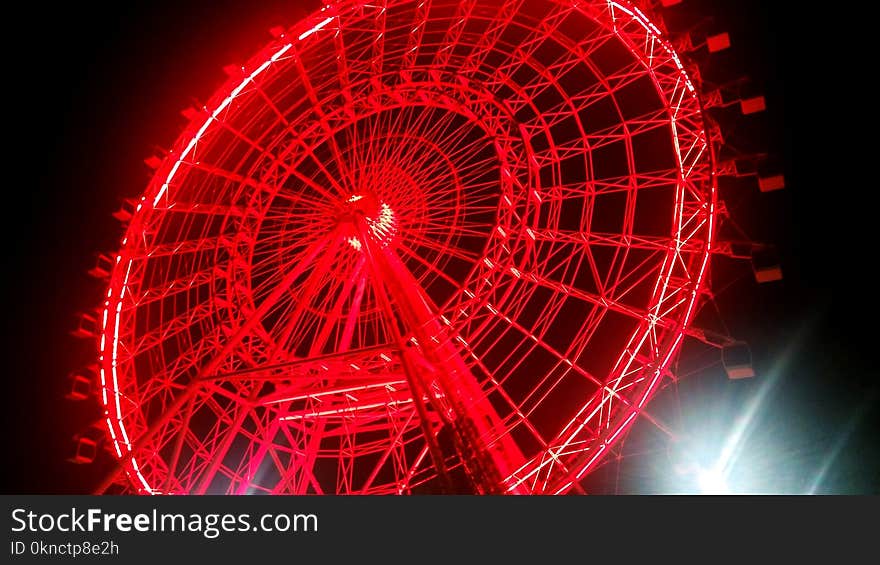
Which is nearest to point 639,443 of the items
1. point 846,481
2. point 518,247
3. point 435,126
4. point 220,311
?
point 846,481

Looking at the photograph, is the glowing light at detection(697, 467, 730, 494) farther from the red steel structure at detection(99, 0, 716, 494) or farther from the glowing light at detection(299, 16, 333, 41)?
the glowing light at detection(299, 16, 333, 41)

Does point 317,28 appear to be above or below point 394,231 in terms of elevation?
above

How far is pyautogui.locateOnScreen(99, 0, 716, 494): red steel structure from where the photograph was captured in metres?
15.2

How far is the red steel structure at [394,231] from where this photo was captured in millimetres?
15164

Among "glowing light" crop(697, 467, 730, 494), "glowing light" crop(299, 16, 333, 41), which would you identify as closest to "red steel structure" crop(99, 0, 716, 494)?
"glowing light" crop(299, 16, 333, 41)

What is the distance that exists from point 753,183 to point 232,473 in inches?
512

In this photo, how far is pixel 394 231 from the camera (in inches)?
674

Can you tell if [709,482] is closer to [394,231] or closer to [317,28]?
[394,231]

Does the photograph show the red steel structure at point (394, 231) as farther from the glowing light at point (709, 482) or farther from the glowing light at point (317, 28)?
the glowing light at point (709, 482)

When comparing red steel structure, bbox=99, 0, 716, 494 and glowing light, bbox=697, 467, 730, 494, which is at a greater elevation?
red steel structure, bbox=99, 0, 716, 494

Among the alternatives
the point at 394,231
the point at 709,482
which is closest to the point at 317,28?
the point at 394,231

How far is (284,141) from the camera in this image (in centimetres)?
1836

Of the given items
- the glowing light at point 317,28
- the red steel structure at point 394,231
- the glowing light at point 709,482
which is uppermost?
the glowing light at point 317,28

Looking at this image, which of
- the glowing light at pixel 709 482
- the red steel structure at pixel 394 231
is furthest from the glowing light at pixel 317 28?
the glowing light at pixel 709 482
